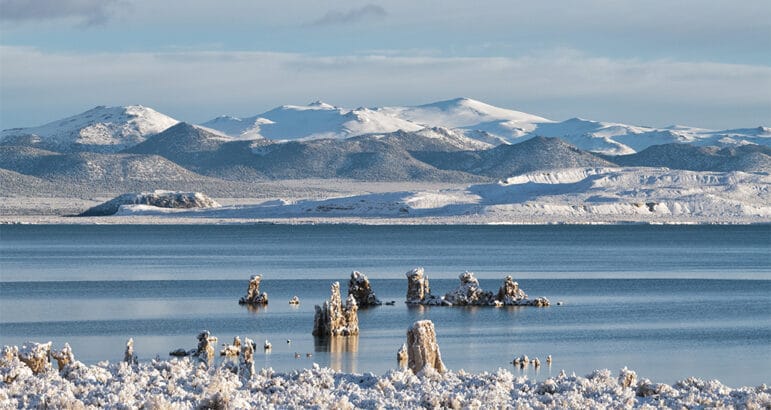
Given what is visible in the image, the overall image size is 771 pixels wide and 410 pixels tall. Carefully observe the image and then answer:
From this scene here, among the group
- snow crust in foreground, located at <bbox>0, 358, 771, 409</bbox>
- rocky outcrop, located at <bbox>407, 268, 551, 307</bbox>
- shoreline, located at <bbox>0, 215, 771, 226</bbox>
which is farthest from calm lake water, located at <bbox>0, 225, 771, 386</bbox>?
shoreline, located at <bbox>0, 215, 771, 226</bbox>

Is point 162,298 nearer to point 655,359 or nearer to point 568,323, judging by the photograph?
point 568,323

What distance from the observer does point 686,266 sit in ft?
288

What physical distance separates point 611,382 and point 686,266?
218 feet

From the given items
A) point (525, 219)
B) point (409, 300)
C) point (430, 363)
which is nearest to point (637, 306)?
point (409, 300)

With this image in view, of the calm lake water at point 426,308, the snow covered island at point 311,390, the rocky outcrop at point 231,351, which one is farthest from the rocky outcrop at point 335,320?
the snow covered island at point 311,390

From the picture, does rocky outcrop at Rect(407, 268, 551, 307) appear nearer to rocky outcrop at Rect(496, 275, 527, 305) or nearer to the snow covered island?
rocky outcrop at Rect(496, 275, 527, 305)

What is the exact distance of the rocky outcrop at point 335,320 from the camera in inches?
1634

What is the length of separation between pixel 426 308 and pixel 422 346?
2661cm

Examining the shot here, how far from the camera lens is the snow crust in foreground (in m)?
20.0

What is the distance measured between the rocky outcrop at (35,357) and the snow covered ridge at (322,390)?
318mm

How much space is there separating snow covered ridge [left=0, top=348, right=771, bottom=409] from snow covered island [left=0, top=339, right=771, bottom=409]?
0.01 metres

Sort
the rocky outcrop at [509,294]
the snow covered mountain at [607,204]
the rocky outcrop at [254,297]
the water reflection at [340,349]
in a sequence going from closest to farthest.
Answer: the water reflection at [340,349]
the rocky outcrop at [509,294]
the rocky outcrop at [254,297]
the snow covered mountain at [607,204]

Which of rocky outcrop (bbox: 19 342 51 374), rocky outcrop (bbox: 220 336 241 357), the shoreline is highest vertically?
the shoreline

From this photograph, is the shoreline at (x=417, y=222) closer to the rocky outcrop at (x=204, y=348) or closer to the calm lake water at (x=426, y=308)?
the calm lake water at (x=426, y=308)
